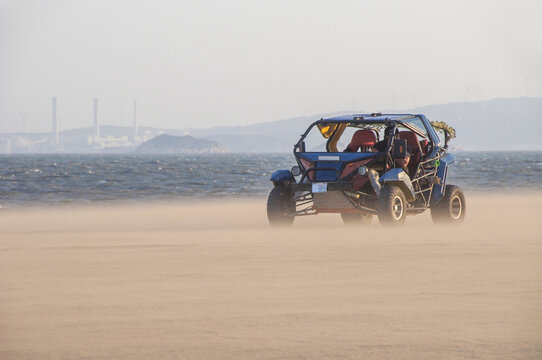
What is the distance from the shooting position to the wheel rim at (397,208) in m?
13.8

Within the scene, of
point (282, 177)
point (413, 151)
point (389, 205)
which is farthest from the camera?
point (413, 151)

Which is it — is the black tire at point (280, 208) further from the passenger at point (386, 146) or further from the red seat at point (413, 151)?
the red seat at point (413, 151)

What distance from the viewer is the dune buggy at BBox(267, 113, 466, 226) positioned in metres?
13.8

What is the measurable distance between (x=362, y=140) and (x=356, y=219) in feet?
5.75

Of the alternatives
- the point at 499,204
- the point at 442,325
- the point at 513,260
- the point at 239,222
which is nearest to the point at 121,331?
the point at 442,325

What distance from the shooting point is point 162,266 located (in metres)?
9.59

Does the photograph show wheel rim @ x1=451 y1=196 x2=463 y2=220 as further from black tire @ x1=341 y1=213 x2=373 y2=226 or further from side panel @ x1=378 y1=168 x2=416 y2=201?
black tire @ x1=341 y1=213 x2=373 y2=226

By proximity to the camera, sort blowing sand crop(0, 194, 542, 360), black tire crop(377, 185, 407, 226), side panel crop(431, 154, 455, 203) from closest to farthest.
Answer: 1. blowing sand crop(0, 194, 542, 360)
2. black tire crop(377, 185, 407, 226)
3. side panel crop(431, 154, 455, 203)

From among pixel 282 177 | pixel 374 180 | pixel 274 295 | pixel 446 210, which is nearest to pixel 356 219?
pixel 446 210

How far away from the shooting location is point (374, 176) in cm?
1385

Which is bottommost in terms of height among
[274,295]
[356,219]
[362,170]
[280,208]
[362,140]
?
[356,219]

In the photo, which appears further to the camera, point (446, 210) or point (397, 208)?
point (446, 210)

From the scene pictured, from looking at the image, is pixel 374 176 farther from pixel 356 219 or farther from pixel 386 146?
pixel 356 219

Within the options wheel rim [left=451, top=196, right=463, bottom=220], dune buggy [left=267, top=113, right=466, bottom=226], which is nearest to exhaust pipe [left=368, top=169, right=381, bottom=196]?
dune buggy [left=267, top=113, right=466, bottom=226]
